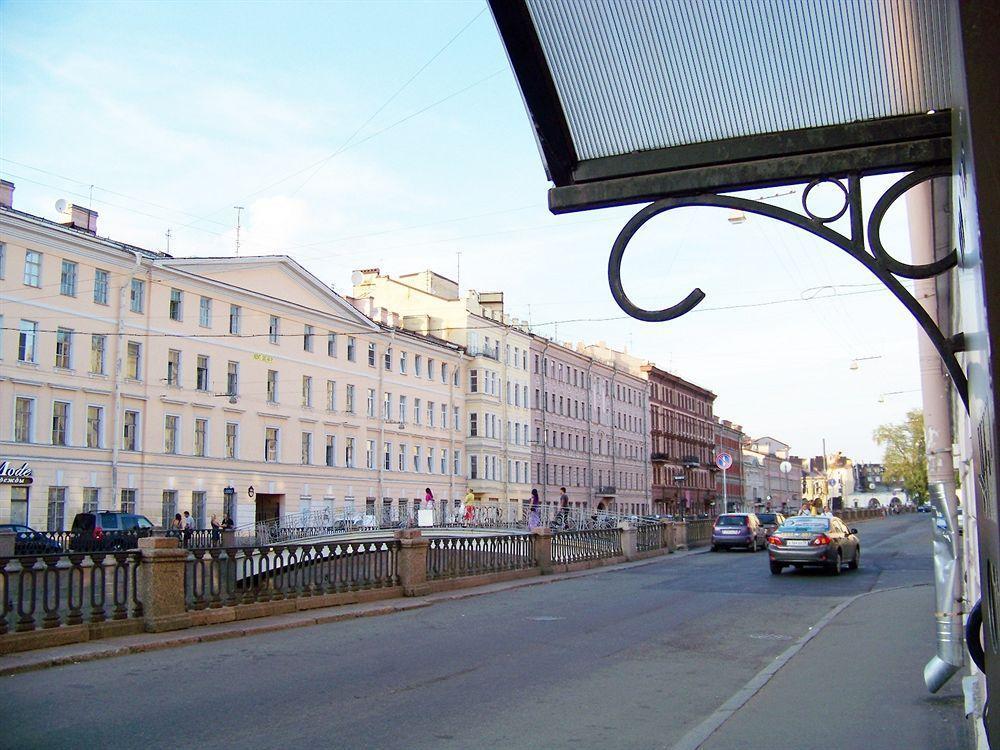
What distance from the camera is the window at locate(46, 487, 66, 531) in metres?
40.8

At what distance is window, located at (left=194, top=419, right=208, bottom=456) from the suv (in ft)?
33.4

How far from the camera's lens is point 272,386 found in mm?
54750

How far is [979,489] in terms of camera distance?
90.8 inches

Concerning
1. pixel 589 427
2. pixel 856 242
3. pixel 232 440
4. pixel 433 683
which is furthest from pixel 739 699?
pixel 589 427

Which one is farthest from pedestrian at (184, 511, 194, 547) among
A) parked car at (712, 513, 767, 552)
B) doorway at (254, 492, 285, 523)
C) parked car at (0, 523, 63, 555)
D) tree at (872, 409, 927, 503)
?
tree at (872, 409, 927, 503)

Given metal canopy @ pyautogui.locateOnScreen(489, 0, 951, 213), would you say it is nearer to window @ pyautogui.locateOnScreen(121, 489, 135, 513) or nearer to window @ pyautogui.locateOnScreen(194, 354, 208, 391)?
window @ pyautogui.locateOnScreen(121, 489, 135, 513)

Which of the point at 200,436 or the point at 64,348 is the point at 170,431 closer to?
the point at 200,436

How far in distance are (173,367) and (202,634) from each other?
120 ft

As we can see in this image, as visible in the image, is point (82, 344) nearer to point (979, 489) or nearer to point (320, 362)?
point (320, 362)

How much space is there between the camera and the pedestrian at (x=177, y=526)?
39.8m

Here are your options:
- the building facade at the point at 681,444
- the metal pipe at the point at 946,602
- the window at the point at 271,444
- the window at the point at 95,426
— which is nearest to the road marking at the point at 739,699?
the metal pipe at the point at 946,602

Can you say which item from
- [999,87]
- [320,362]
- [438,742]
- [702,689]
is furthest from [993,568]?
[320,362]

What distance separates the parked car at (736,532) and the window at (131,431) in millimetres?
26570

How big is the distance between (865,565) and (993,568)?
3037 cm
